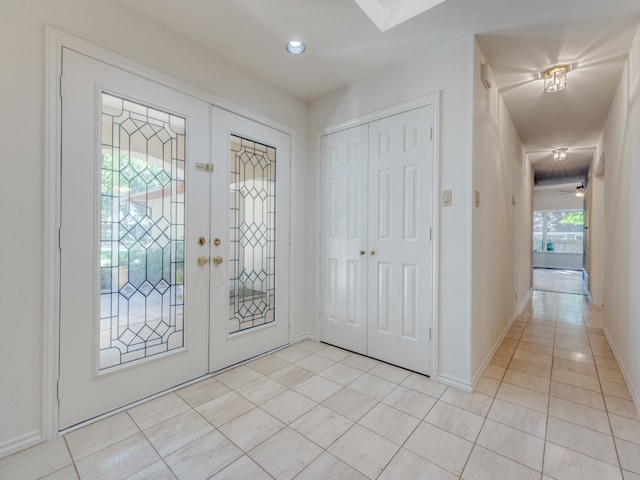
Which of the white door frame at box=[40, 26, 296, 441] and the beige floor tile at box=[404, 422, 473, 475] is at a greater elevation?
the white door frame at box=[40, 26, 296, 441]

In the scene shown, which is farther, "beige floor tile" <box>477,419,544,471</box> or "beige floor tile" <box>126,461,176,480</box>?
"beige floor tile" <box>477,419,544,471</box>

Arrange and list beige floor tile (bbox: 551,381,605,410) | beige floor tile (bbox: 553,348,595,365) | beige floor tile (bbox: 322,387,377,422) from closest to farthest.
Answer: beige floor tile (bbox: 322,387,377,422), beige floor tile (bbox: 551,381,605,410), beige floor tile (bbox: 553,348,595,365)

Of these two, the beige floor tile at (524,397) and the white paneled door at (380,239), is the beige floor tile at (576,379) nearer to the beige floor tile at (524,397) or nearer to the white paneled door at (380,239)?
the beige floor tile at (524,397)

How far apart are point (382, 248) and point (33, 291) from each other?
2.40 m

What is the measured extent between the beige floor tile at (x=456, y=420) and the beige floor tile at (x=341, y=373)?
666 millimetres

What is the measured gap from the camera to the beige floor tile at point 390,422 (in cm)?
172

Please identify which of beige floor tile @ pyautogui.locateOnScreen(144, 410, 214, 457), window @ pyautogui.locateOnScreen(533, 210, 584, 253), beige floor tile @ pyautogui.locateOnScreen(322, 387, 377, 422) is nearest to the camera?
beige floor tile @ pyautogui.locateOnScreen(144, 410, 214, 457)

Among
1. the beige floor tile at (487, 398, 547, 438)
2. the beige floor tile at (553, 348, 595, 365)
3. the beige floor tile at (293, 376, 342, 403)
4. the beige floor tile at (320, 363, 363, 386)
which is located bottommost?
the beige floor tile at (293, 376, 342, 403)

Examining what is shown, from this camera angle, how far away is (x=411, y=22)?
6.72ft

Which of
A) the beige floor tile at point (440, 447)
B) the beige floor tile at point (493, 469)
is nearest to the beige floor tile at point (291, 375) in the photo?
the beige floor tile at point (440, 447)

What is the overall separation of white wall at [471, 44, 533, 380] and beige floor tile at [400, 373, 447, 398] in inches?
12.3

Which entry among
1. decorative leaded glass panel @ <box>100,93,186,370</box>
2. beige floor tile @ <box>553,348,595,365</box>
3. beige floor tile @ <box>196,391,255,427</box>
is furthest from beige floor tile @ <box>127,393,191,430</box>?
beige floor tile @ <box>553,348,595,365</box>

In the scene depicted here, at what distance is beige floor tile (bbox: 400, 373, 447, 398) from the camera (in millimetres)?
2191

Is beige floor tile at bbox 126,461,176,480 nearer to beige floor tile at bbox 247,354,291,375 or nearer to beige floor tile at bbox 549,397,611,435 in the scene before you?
beige floor tile at bbox 247,354,291,375
